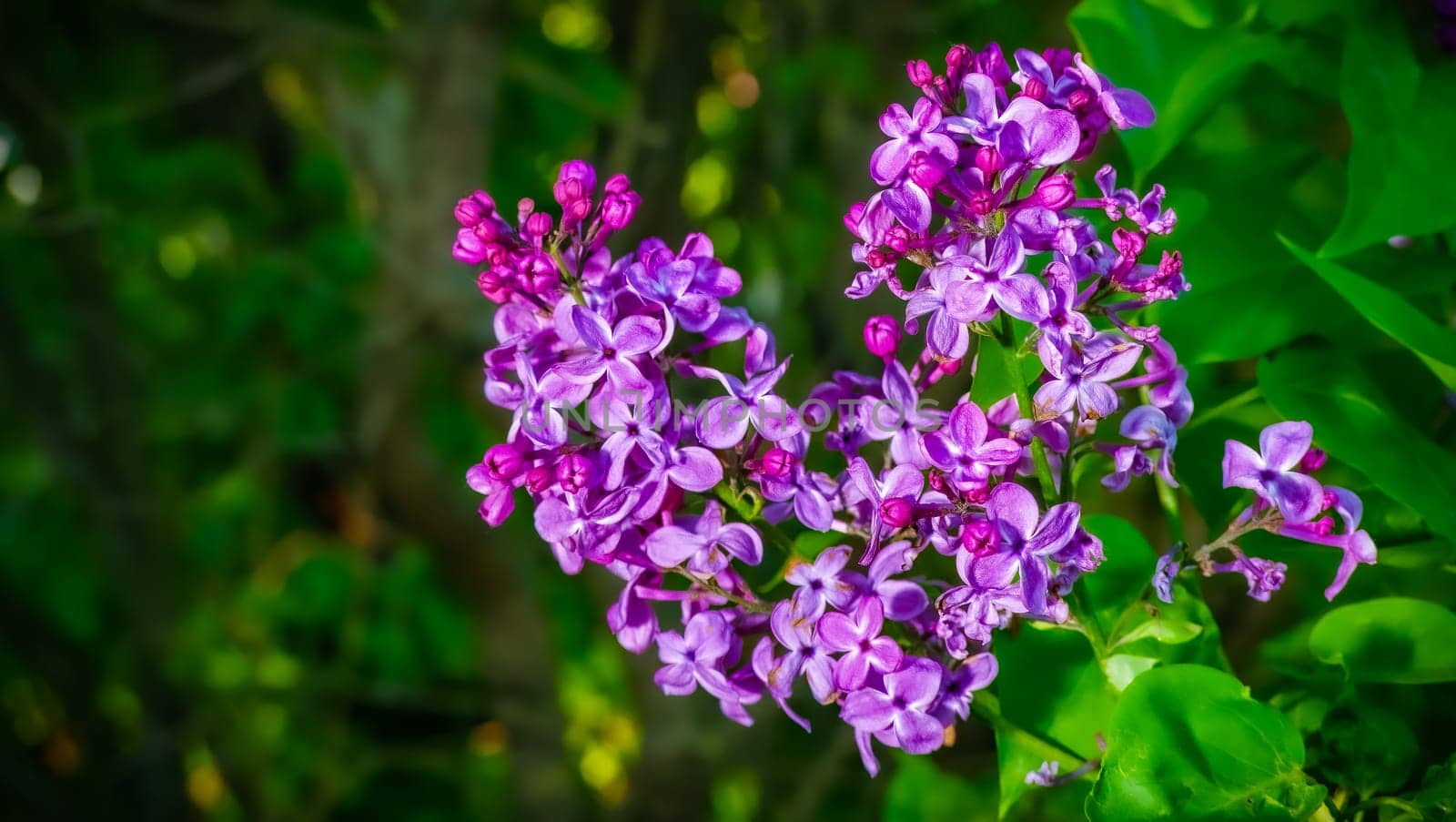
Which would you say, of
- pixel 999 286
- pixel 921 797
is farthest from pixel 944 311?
pixel 921 797

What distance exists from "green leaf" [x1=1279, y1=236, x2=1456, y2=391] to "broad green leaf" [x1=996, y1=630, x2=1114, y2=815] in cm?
13

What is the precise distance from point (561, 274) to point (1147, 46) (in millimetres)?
227

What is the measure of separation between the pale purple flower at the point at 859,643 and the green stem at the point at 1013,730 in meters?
0.05

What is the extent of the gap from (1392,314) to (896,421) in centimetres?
15

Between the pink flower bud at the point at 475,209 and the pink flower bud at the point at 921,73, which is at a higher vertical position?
the pink flower bud at the point at 921,73

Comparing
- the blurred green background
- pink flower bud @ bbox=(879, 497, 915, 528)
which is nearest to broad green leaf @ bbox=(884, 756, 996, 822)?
the blurred green background

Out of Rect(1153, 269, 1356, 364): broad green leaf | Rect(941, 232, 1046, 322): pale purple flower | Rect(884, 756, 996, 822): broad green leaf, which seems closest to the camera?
Rect(941, 232, 1046, 322): pale purple flower

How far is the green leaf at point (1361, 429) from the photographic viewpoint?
1.01 feet

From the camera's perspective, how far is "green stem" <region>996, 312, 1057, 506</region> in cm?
27

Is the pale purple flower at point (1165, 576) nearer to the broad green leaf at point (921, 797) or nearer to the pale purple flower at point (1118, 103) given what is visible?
the pale purple flower at point (1118, 103)

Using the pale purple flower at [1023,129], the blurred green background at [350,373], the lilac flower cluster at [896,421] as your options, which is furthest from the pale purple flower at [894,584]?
the blurred green background at [350,373]

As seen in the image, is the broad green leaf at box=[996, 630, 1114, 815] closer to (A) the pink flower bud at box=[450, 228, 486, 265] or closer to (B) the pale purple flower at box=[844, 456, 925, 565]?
(B) the pale purple flower at box=[844, 456, 925, 565]

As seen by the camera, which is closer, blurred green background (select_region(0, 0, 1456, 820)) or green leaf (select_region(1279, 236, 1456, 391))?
green leaf (select_region(1279, 236, 1456, 391))

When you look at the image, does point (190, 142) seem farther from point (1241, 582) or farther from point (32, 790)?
point (1241, 582)
